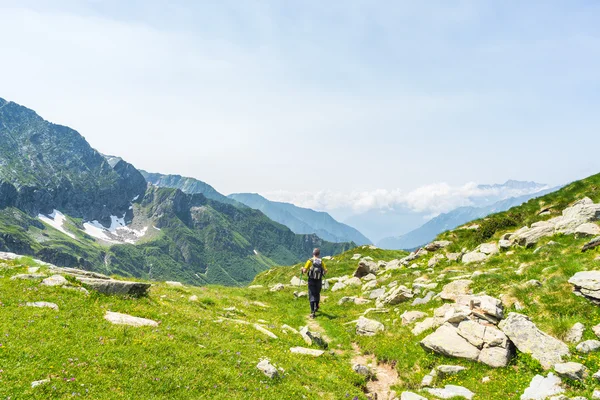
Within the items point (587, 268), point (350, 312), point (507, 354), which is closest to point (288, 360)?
point (507, 354)

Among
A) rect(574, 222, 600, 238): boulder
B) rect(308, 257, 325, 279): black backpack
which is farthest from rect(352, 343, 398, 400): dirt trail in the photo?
A: rect(574, 222, 600, 238): boulder

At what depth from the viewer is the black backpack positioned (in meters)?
25.4

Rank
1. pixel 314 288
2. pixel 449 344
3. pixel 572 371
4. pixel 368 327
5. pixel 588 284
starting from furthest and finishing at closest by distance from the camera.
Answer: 1. pixel 314 288
2. pixel 368 327
3. pixel 449 344
4. pixel 588 284
5. pixel 572 371

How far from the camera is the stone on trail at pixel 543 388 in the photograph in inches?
429

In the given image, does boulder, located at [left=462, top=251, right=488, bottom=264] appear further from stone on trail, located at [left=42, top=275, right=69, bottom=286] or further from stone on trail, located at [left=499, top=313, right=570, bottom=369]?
stone on trail, located at [left=42, top=275, right=69, bottom=286]

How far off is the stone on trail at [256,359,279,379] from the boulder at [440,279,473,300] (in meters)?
13.1

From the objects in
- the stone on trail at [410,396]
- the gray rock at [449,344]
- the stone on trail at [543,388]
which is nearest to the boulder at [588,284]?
the stone on trail at [543,388]

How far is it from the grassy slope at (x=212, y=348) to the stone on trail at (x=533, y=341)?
0.37 meters

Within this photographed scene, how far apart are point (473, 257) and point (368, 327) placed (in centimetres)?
1402

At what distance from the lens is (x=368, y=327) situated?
20547 millimetres

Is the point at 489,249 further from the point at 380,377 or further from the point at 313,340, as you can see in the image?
the point at 313,340

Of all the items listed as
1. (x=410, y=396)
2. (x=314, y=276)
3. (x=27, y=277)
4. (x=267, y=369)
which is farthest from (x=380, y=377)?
(x=27, y=277)

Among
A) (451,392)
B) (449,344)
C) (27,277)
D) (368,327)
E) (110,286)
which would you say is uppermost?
(27,277)

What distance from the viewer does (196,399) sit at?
10578 mm
